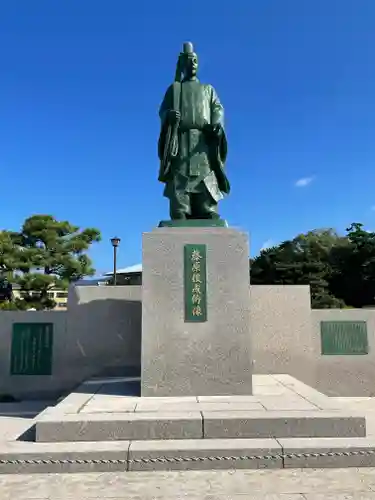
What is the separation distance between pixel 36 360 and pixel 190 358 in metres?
2.86

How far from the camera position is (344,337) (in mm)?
6457

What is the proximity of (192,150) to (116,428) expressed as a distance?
331cm

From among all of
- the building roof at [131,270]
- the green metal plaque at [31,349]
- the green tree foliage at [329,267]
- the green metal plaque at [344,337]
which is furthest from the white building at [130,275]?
the green tree foliage at [329,267]

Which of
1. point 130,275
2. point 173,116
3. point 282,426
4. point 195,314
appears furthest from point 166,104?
point 130,275

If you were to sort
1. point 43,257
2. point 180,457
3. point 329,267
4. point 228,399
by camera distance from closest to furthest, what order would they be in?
point 180,457 < point 228,399 < point 43,257 < point 329,267

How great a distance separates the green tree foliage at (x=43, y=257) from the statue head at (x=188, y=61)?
10.6 metres

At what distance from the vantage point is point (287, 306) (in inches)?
251

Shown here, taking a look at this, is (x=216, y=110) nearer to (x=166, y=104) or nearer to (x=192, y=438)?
(x=166, y=104)

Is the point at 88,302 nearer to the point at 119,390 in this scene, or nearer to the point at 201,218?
the point at 119,390

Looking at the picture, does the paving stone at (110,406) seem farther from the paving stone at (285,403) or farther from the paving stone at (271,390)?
the paving stone at (271,390)

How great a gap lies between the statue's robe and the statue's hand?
121mm

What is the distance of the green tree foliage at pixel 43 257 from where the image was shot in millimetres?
14516

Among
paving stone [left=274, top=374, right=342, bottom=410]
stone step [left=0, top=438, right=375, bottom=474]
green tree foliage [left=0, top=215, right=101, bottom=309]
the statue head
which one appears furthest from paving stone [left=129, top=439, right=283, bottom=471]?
green tree foliage [left=0, top=215, right=101, bottom=309]

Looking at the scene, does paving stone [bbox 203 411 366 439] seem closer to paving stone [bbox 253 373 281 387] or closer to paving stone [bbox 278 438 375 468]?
paving stone [bbox 278 438 375 468]
